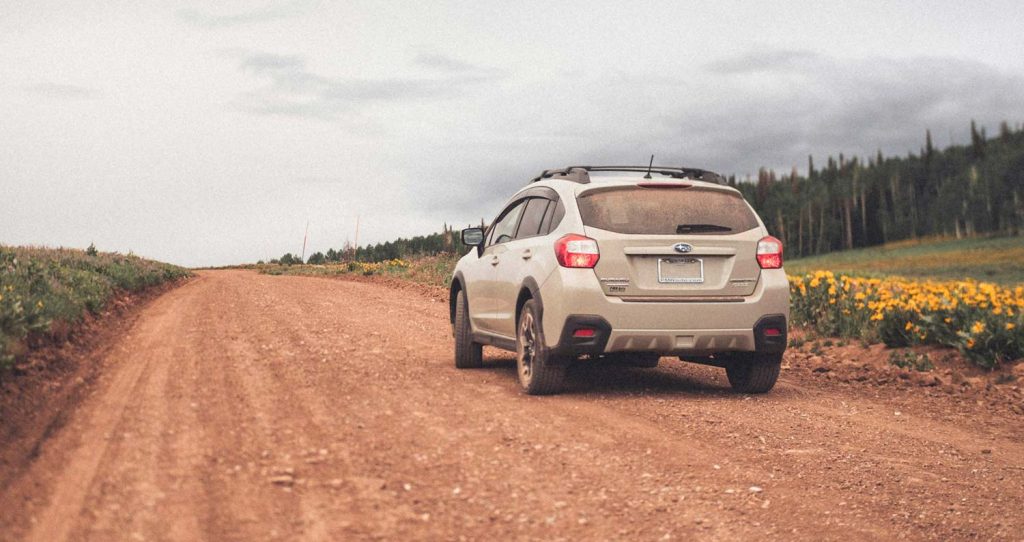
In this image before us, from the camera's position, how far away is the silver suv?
721 centimetres

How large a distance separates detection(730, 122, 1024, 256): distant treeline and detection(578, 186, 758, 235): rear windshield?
321 feet

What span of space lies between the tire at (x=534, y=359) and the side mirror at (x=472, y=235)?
157 cm

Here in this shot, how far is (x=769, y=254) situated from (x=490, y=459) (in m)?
3.52

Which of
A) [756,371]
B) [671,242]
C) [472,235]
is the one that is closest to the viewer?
[671,242]

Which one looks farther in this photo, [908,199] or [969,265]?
[908,199]

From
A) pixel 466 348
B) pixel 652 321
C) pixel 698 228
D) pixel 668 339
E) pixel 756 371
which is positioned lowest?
pixel 756 371

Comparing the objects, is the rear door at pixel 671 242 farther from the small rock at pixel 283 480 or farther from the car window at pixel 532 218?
the small rock at pixel 283 480

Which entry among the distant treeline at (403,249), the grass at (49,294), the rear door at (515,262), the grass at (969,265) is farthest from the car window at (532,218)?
the grass at (969,265)

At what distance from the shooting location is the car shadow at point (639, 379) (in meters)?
8.13

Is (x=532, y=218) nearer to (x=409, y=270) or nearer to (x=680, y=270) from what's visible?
(x=680, y=270)

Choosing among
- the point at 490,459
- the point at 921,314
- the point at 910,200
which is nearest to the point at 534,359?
the point at 490,459

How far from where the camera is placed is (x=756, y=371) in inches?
318

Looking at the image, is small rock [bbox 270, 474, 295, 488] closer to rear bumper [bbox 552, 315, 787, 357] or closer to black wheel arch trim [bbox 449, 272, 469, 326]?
rear bumper [bbox 552, 315, 787, 357]

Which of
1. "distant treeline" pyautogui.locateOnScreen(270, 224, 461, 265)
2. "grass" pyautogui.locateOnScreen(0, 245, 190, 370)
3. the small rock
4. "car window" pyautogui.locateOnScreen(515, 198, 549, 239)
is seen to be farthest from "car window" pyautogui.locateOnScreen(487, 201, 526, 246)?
"distant treeline" pyautogui.locateOnScreen(270, 224, 461, 265)
